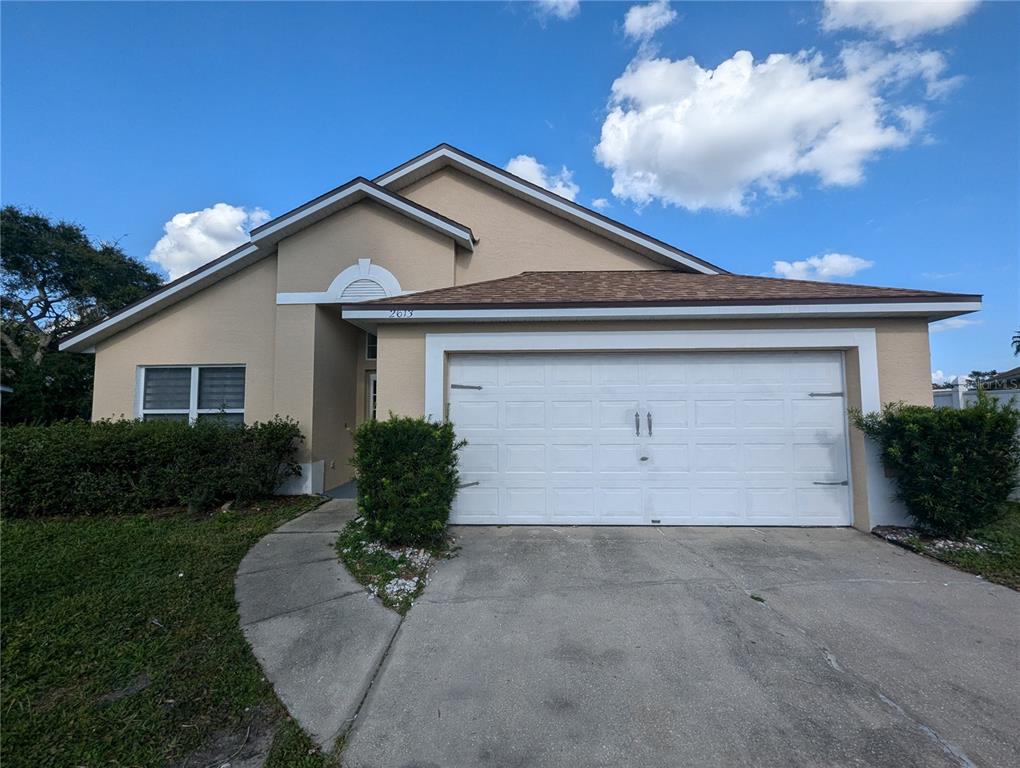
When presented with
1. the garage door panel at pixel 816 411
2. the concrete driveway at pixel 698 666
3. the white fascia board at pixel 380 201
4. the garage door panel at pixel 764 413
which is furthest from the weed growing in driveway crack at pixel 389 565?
the white fascia board at pixel 380 201

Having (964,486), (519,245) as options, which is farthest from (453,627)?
(519,245)

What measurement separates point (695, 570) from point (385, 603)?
3.06 metres

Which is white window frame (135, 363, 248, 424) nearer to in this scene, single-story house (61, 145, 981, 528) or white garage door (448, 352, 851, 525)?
single-story house (61, 145, 981, 528)

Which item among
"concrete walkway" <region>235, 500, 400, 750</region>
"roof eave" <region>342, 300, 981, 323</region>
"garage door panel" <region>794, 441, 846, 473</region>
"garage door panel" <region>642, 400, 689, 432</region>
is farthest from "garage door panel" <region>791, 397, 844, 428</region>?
"concrete walkway" <region>235, 500, 400, 750</region>

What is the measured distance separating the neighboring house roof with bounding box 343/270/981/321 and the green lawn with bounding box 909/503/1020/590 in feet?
8.78

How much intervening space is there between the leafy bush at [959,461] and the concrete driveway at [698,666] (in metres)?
0.87

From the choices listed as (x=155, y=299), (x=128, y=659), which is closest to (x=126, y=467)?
(x=155, y=299)

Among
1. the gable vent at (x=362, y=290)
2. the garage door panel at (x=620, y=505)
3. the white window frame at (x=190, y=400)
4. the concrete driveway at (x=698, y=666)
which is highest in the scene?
the gable vent at (x=362, y=290)

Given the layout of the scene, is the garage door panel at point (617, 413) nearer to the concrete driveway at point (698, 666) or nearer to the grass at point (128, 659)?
the concrete driveway at point (698, 666)

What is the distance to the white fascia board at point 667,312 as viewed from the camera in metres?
5.66

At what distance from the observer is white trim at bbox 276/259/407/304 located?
844 centimetres

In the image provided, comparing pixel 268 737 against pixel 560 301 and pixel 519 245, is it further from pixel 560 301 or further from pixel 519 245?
pixel 519 245

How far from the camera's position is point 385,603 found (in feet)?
13.0

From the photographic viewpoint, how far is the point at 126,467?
22.6ft
